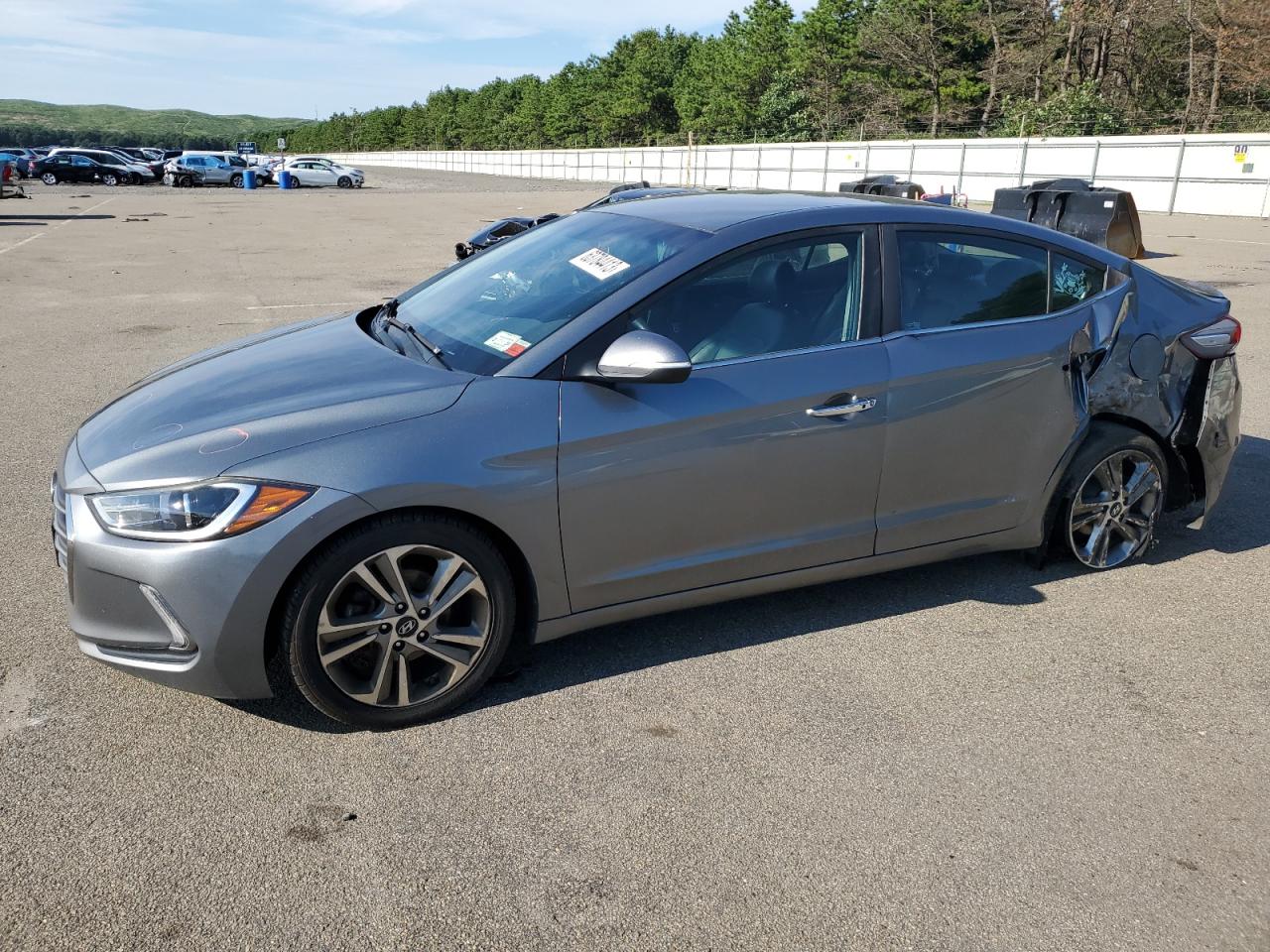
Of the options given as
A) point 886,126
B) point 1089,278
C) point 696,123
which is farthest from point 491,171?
point 1089,278

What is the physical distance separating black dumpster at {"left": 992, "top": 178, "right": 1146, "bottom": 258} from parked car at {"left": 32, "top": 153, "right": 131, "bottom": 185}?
45955mm

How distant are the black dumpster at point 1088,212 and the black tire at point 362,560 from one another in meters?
11.0

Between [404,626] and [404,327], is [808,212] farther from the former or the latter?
[404,626]

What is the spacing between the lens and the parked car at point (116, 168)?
48.3 meters

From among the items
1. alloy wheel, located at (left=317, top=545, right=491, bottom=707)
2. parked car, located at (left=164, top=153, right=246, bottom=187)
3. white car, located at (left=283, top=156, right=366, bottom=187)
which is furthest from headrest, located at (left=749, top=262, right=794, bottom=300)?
white car, located at (left=283, top=156, right=366, bottom=187)

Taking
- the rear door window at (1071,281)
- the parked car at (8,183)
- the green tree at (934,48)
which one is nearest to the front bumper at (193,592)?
the rear door window at (1071,281)

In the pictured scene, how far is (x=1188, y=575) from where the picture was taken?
4.59 meters

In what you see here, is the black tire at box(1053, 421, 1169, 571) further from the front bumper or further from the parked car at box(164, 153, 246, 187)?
the parked car at box(164, 153, 246, 187)

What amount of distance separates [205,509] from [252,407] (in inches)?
19.0

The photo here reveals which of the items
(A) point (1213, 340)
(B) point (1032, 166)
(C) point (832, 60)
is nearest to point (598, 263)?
(A) point (1213, 340)

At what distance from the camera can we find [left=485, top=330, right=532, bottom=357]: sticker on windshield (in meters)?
3.44

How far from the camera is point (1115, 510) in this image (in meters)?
4.48

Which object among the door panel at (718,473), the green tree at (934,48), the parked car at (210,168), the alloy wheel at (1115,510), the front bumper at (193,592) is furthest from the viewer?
the green tree at (934,48)

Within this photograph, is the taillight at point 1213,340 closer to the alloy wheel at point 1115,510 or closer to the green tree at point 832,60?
the alloy wheel at point 1115,510
